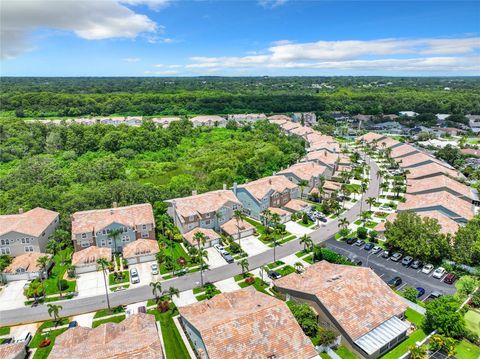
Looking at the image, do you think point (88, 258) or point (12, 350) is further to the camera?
point (88, 258)

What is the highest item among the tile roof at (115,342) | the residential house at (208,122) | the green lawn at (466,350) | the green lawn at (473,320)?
the residential house at (208,122)

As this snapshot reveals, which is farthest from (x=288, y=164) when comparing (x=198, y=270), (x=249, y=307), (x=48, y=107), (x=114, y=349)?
(x=48, y=107)

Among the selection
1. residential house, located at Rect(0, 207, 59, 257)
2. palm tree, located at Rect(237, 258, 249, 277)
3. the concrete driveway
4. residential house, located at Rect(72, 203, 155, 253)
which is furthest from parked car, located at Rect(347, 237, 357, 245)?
residential house, located at Rect(0, 207, 59, 257)

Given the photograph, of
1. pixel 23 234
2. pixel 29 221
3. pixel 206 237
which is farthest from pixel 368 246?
pixel 29 221

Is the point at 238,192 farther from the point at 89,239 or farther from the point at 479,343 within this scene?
the point at 479,343

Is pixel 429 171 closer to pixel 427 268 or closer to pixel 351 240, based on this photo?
pixel 351 240

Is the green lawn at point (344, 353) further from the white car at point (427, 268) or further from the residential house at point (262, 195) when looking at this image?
the residential house at point (262, 195)

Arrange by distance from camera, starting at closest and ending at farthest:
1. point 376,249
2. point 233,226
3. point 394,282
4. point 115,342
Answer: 1. point 115,342
2. point 394,282
3. point 376,249
4. point 233,226

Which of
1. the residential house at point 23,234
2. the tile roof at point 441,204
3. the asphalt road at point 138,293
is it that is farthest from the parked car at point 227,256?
the tile roof at point 441,204
